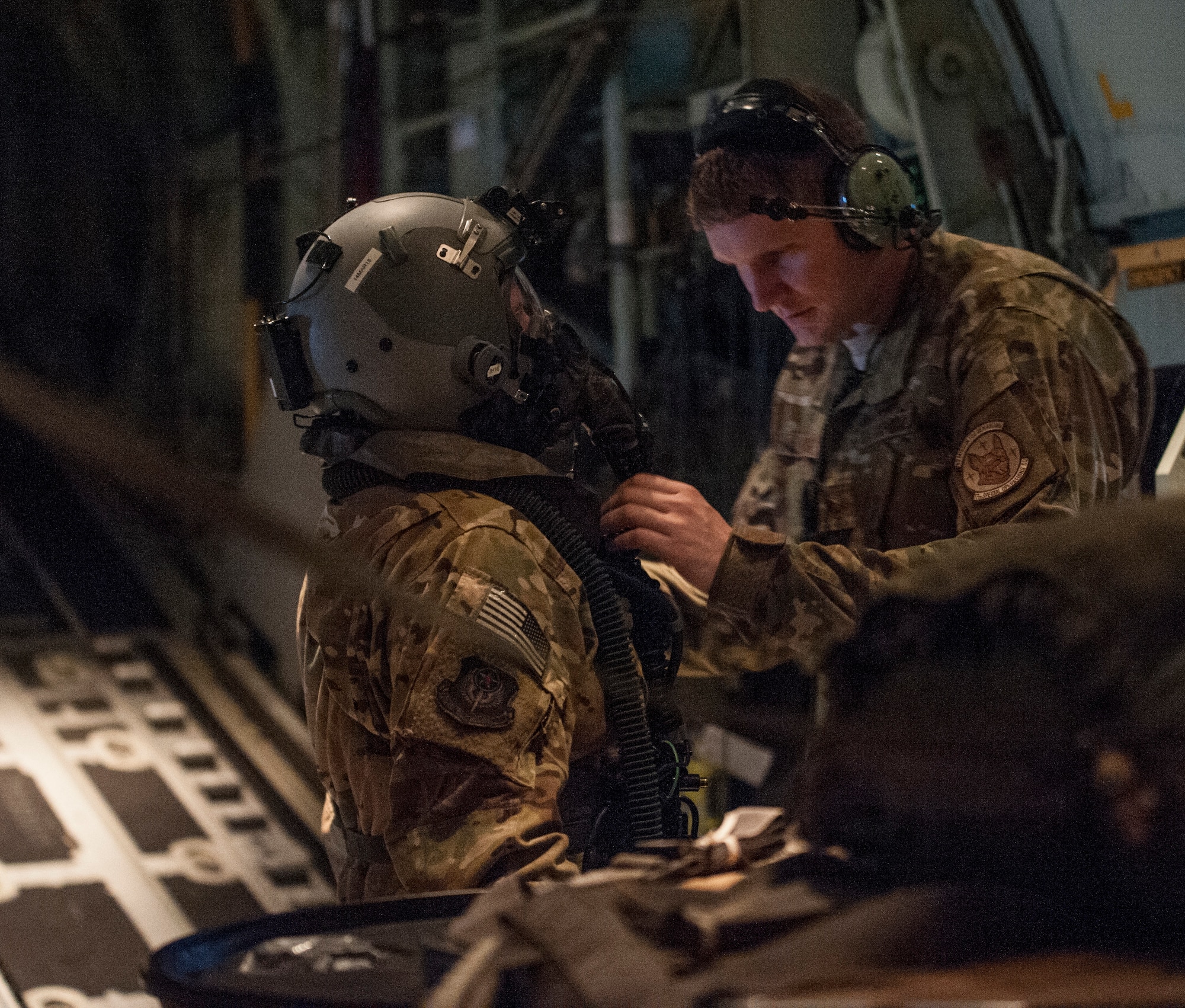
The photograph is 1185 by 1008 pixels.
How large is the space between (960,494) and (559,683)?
0.80 meters

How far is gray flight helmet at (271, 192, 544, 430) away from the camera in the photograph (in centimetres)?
183

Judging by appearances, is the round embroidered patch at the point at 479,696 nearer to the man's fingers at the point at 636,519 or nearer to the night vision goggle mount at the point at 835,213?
the man's fingers at the point at 636,519

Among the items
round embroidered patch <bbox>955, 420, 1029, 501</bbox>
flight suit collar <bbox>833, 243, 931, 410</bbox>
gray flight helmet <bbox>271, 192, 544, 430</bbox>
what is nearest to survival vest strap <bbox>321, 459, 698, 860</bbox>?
gray flight helmet <bbox>271, 192, 544, 430</bbox>

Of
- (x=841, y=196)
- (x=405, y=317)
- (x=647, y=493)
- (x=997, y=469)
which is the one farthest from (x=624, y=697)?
(x=841, y=196)

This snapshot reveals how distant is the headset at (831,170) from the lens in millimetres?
2238

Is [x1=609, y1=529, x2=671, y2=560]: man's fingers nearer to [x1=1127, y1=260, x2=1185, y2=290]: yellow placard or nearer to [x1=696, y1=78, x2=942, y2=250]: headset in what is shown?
[x1=696, y1=78, x2=942, y2=250]: headset

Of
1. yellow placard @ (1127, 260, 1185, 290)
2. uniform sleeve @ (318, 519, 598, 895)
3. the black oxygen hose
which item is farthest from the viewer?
yellow placard @ (1127, 260, 1185, 290)

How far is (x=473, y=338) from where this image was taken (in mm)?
1840

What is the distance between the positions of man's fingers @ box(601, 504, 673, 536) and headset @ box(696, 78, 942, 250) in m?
0.57

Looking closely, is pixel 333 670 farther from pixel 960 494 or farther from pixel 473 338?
pixel 960 494

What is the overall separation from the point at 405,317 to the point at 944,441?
37.4 inches

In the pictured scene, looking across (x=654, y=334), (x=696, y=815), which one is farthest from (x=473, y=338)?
(x=654, y=334)

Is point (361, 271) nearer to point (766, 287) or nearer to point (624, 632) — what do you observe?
point (624, 632)

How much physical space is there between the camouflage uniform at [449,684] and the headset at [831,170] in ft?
2.29
